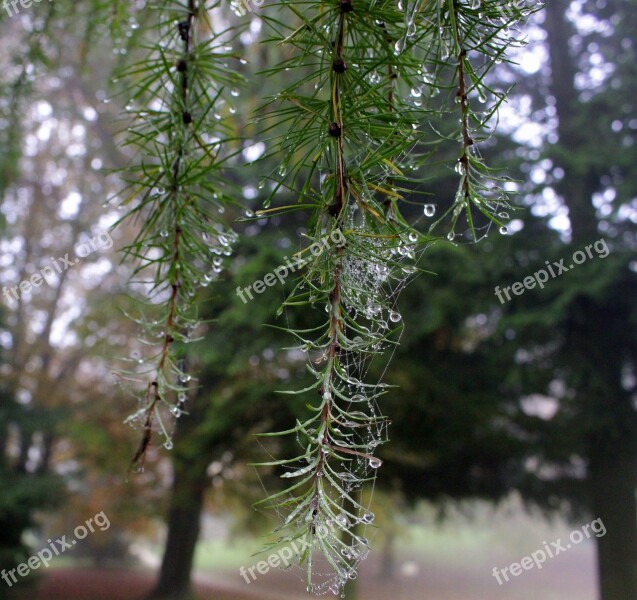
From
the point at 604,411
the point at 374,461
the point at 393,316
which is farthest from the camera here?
the point at 604,411

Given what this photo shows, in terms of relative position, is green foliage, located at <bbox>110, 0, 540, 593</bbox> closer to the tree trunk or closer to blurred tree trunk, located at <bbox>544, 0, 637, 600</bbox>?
blurred tree trunk, located at <bbox>544, 0, 637, 600</bbox>

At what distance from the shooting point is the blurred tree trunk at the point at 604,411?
15.3 ft

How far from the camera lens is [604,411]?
15.5 feet

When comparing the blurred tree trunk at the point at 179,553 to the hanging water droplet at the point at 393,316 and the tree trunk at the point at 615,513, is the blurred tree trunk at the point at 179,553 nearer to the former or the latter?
the tree trunk at the point at 615,513

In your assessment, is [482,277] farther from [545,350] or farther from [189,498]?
[189,498]

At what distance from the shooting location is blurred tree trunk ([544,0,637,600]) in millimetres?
4656

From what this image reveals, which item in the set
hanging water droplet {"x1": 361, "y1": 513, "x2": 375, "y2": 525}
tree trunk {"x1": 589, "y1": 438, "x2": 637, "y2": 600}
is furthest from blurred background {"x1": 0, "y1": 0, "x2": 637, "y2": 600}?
hanging water droplet {"x1": 361, "y1": 513, "x2": 375, "y2": 525}

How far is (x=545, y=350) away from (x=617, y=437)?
960 millimetres

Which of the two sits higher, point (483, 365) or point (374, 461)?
point (483, 365)

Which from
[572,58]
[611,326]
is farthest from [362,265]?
[572,58]

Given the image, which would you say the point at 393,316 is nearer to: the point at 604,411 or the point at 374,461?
the point at 374,461

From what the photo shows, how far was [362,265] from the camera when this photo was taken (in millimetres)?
533

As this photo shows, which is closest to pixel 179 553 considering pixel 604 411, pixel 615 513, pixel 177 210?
pixel 615 513

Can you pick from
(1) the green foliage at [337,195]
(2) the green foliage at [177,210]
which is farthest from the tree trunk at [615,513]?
(2) the green foliage at [177,210]
